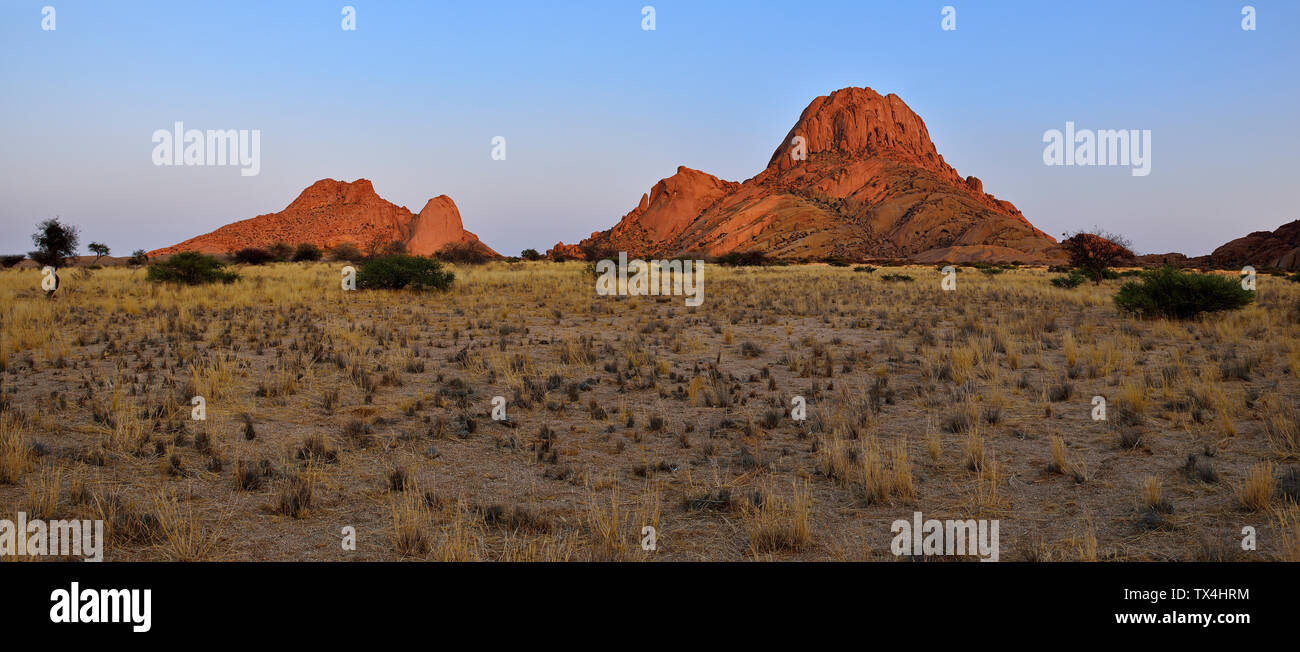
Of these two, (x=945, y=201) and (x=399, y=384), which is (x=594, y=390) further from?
(x=945, y=201)

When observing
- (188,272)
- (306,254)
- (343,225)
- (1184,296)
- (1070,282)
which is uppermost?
(343,225)

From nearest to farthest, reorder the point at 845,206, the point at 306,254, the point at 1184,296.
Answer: the point at 1184,296, the point at 306,254, the point at 845,206

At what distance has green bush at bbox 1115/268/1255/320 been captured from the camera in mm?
15953

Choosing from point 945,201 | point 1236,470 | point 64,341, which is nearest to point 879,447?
point 1236,470

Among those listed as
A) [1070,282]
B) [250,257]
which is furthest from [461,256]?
[1070,282]

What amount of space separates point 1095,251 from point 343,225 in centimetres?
12240

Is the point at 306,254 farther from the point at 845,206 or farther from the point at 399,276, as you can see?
the point at 845,206

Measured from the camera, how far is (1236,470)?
5.84 metres

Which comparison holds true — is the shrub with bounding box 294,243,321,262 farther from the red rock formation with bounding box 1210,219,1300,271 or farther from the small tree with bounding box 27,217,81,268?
the red rock formation with bounding box 1210,219,1300,271

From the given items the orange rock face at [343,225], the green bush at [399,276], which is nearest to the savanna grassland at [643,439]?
the green bush at [399,276]

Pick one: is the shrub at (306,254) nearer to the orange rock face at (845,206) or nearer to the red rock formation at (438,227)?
the red rock formation at (438,227)

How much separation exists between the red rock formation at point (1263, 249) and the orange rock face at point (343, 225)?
112 meters

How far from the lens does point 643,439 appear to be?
7348 millimetres
